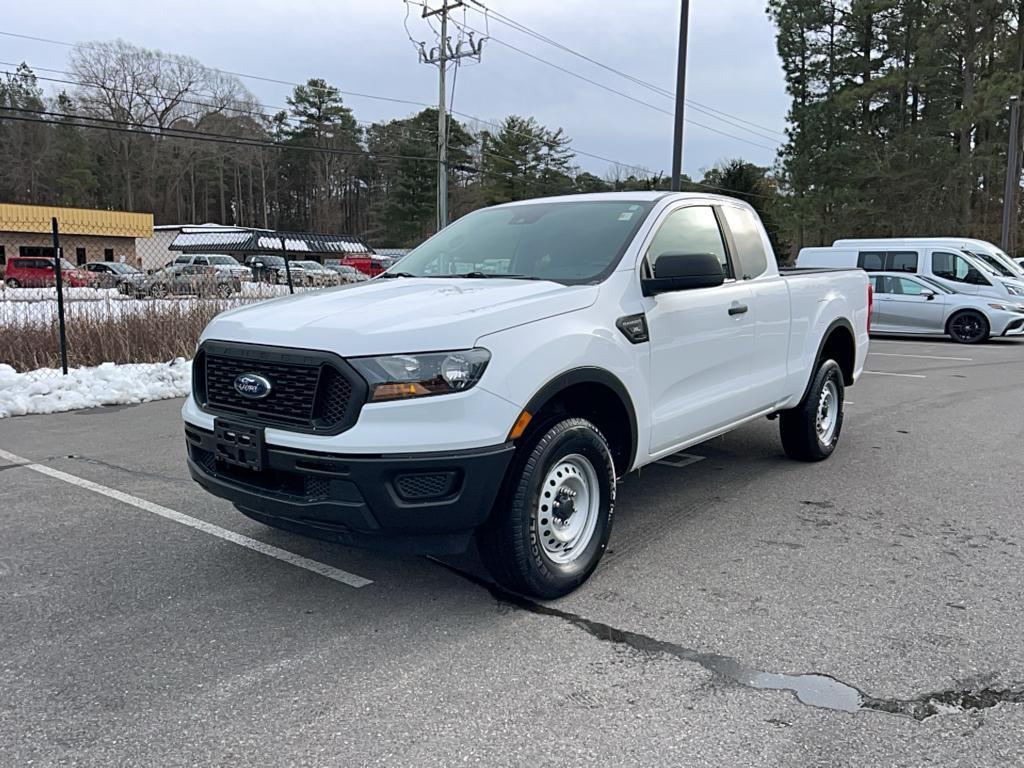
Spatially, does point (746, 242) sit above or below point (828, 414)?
above

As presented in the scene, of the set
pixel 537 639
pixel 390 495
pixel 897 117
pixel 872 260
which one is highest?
pixel 897 117

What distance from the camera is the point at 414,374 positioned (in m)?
3.24

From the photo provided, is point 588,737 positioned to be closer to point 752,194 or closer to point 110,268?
point 110,268

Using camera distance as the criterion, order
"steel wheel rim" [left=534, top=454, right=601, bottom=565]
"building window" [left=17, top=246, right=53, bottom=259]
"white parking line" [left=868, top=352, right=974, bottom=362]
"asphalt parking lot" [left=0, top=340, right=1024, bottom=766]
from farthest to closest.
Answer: "building window" [left=17, top=246, right=53, bottom=259] < "white parking line" [left=868, top=352, right=974, bottom=362] < "steel wheel rim" [left=534, top=454, right=601, bottom=565] < "asphalt parking lot" [left=0, top=340, right=1024, bottom=766]

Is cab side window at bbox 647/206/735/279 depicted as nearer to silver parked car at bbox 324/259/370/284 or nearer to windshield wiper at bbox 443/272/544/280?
windshield wiper at bbox 443/272/544/280

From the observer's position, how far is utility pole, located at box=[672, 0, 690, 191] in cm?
1705

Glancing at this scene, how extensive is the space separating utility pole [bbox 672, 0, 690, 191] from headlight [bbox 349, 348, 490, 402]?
15019mm

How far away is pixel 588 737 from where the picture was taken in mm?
2676

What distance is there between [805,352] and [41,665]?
196 inches

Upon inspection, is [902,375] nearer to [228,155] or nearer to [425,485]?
[425,485]

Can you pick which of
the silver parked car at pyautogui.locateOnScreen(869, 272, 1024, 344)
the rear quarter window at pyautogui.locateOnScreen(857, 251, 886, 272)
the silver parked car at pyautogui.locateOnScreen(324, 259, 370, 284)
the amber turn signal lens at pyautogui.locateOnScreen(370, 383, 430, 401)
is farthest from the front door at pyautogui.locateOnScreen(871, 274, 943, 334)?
the amber turn signal lens at pyautogui.locateOnScreen(370, 383, 430, 401)

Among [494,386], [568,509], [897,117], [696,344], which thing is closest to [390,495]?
[494,386]

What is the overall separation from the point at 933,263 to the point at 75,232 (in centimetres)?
5236

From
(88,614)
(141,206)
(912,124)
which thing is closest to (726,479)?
(88,614)
